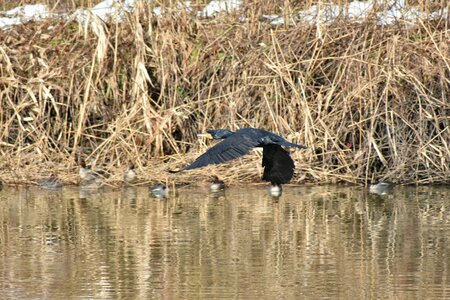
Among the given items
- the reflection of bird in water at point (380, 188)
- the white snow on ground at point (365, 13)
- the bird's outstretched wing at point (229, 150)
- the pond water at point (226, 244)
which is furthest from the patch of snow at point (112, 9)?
the bird's outstretched wing at point (229, 150)

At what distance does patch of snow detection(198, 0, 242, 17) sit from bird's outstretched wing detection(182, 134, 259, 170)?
4.33 meters

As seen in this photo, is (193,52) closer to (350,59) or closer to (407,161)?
(350,59)

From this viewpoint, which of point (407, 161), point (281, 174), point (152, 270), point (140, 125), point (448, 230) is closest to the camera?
point (152, 270)

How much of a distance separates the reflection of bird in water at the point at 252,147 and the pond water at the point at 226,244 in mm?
368

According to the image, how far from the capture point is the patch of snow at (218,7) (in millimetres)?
12812

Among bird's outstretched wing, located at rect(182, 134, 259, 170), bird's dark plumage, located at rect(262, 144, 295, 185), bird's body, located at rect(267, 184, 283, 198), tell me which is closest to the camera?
bird's outstretched wing, located at rect(182, 134, 259, 170)

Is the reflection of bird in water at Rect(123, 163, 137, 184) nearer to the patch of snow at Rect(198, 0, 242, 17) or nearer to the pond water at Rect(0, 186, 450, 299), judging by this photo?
the pond water at Rect(0, 186, 450, 299)

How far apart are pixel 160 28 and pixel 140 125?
1229 millimetres

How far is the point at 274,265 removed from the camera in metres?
6.99

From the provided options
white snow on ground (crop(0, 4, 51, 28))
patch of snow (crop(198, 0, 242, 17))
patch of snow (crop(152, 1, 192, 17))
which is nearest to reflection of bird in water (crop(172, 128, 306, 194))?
patch of snow (crop(152, 1, 192, 17))

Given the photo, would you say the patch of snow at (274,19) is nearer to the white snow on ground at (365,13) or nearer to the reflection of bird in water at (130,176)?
the white snow on ground at (365,13)

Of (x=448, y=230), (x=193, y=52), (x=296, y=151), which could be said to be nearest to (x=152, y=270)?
(x=448, y=230)

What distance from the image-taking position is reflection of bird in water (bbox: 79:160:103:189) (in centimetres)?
1104

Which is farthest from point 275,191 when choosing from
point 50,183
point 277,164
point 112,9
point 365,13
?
point 112,9
